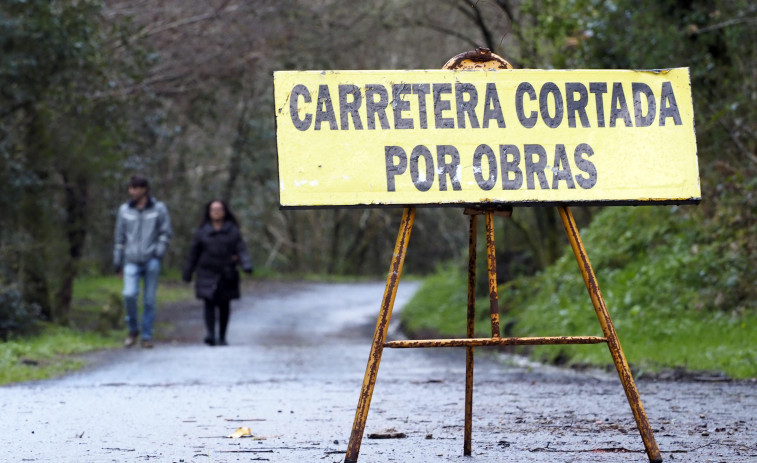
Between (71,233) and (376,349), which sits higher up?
(71,233)

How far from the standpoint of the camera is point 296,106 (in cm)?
472

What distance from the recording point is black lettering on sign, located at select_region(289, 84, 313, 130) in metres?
4.70

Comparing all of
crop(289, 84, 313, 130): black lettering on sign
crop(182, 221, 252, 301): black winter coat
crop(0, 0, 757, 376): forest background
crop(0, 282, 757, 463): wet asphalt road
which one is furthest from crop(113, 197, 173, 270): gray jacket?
crop(289, 84, 313, 130): black lettering on sign

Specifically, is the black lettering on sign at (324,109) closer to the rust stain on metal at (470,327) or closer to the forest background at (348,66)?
the rust stain on metal at (470,327)

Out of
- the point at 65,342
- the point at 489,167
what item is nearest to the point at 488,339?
the point at 489,167

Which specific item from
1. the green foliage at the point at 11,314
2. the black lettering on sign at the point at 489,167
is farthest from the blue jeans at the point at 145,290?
the black lettering on sign at the point at 489,167

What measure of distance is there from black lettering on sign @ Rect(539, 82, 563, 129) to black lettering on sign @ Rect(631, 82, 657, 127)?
345 mm

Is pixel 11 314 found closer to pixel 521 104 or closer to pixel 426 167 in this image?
pixel 426 167

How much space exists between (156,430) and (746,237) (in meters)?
7.92

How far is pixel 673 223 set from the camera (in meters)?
14.2

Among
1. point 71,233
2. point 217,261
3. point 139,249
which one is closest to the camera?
point 139,249

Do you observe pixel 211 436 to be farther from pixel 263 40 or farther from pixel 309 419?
pixel 263 40

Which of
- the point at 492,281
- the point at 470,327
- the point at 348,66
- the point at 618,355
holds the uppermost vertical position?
the point at 348,66

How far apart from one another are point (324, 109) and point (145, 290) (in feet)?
31.1
